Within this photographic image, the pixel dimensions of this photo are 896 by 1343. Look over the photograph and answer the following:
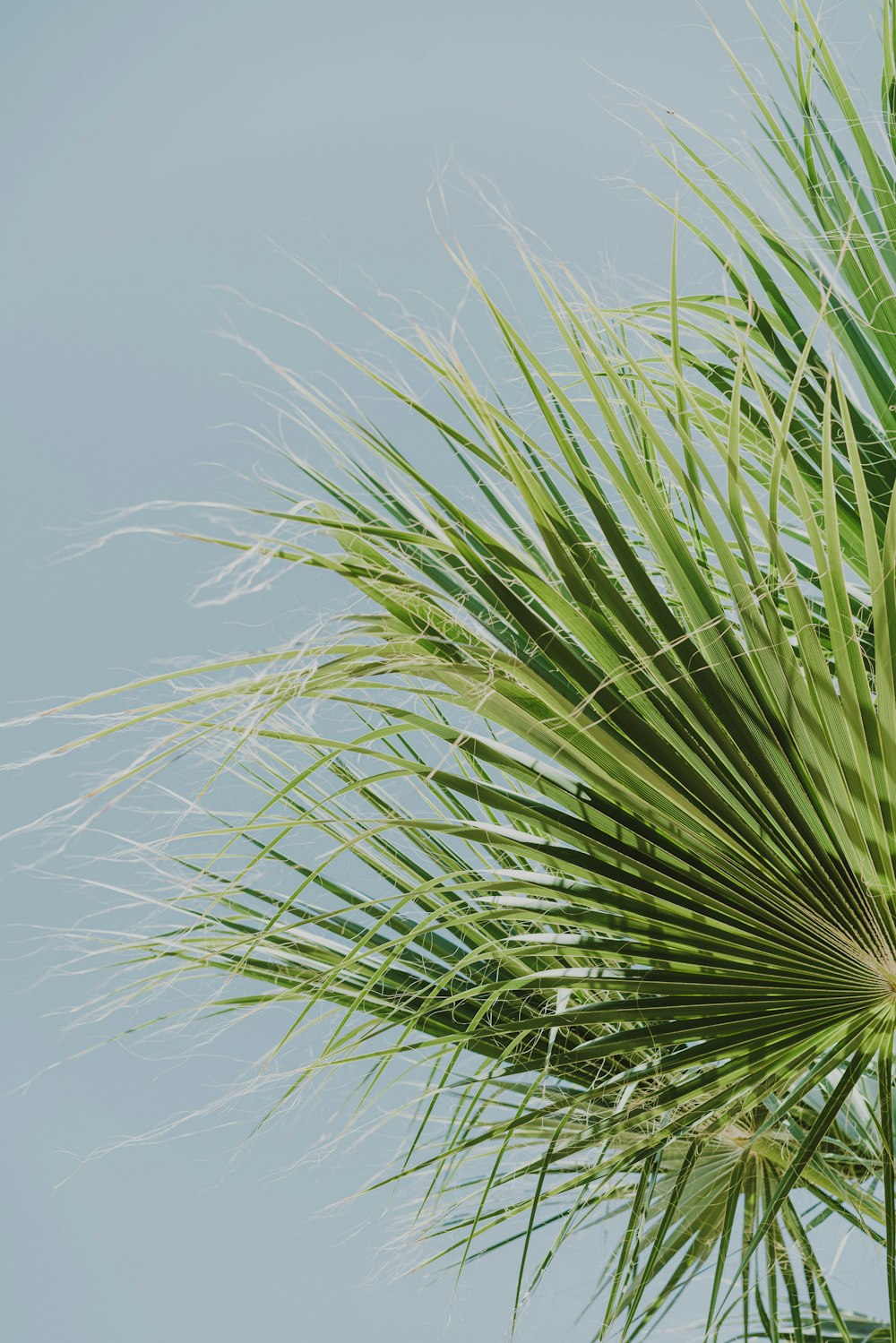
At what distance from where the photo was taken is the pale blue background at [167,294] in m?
5.54

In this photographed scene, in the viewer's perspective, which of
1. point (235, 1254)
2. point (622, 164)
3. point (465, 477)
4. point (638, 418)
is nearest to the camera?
point (638, 418)

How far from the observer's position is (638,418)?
3.07 feet

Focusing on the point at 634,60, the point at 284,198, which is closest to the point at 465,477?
the point at 634,60

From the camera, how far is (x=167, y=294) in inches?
272

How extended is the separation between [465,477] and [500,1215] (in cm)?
101

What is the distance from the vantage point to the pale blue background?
5.54 m

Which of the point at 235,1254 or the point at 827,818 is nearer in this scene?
the point at 827,818

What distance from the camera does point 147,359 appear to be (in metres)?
7.00

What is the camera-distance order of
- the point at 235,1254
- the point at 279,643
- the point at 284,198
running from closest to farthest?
the point at 279,643 < the point at 284,198 < the point at 235,1254

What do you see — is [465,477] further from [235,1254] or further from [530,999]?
[235,1254]

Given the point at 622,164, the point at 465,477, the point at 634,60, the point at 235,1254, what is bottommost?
the point at 235,1254

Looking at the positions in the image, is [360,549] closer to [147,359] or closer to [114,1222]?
[147,359]

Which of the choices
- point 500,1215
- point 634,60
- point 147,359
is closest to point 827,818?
point 500,1215

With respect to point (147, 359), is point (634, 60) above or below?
below
